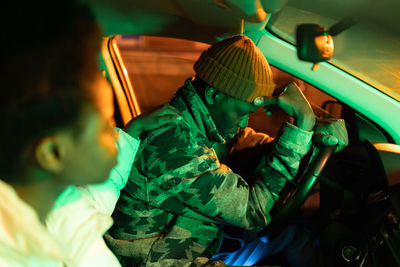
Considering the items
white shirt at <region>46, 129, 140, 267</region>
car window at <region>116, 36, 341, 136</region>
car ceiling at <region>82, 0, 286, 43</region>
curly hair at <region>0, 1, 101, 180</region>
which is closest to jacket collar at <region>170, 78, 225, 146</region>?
car ceiling at <region>82, 0, 286, 43</region>

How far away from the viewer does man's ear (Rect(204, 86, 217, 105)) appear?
59.4 inches

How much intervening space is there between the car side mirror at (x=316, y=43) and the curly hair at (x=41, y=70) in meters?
1.23

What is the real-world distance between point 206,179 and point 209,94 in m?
0.45

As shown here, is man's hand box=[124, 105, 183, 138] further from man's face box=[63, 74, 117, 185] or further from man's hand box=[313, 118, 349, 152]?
man's hand box=[313, 118, 349, 152]

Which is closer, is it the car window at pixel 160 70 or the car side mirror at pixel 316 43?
the car side mirror at pixel 316 43

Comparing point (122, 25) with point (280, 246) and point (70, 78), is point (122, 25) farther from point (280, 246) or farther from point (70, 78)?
point (280, 246)

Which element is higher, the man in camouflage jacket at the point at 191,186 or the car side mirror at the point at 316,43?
the car side mirror at the point at 316,43

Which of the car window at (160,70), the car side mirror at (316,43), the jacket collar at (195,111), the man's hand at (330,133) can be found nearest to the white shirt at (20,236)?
the jacket collar at (195,111)

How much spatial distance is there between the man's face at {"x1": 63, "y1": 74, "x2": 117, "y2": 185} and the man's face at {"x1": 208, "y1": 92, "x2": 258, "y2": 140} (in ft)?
2.70

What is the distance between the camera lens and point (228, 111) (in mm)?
1539

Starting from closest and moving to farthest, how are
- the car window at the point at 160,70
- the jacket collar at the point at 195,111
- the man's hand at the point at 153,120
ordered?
1. the man's hand at the point at 153,120
2. the jacket collar at the point at 195,111
3. the car window at the point at 160,70

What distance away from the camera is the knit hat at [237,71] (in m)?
1.44

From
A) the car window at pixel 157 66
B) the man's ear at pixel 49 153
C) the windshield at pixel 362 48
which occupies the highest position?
the windshield at pixel 362 48

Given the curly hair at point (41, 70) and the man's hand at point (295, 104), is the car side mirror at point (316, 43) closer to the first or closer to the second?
the man's hand at point (295, 104)
